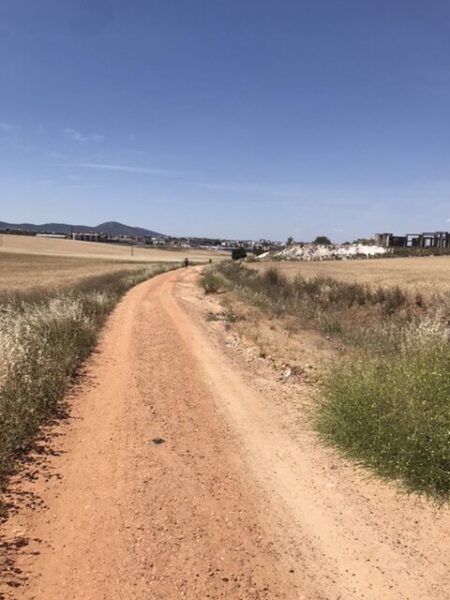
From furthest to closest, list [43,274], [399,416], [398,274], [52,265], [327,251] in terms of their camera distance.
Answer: [327,251], [52,265], [43,274], [398,274], [399,416]

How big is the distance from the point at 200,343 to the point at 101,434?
7214mm

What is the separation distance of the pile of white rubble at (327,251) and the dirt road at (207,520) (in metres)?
99.2

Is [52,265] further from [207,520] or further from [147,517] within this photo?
[207,520]

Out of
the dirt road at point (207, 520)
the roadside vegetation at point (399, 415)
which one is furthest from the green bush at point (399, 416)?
the dirt road at point (207, 520)

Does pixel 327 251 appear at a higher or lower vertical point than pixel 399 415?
higher

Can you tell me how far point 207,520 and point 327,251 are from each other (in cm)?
11892

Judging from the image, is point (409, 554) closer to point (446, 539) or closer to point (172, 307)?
point (446, 539)

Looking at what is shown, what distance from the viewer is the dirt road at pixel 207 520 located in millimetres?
3871

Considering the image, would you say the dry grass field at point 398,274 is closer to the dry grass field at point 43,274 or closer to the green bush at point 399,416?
the dry grass field at point 43,274

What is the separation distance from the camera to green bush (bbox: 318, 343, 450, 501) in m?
5.10

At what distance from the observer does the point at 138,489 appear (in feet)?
17.4

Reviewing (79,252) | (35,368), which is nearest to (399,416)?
(35,368)

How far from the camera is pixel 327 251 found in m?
120

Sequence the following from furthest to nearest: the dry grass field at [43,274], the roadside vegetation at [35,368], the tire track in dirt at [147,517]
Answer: the dry grass field at [43,274] < the roadside vegetation at [35,368] < the tire track in dirt at [147,517]
